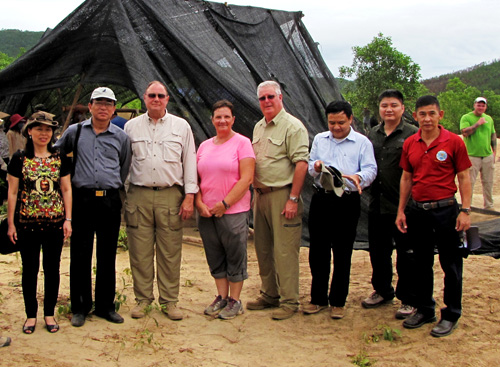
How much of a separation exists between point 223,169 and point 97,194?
0.85 meters

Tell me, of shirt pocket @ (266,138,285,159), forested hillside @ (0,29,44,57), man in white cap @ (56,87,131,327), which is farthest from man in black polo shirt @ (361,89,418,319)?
forested hillside @ (0,29,44,57)

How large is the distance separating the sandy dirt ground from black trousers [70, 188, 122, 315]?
0.16 m

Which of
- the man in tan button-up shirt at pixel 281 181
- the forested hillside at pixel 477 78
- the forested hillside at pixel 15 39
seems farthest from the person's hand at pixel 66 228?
the forested hillside at pixel 15 39

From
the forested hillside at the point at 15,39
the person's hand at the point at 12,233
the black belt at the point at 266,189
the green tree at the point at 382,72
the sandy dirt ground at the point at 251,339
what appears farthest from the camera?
the forested hillside at the point at 15,39

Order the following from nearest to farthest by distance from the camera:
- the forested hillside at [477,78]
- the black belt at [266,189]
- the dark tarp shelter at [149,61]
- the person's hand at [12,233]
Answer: the person's hand at [12,233]
the black belt at [266,189]
the dark tarp shelter at [149,61]
the forested hillside at [477,78]

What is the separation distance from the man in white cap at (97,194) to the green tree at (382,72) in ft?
47.6

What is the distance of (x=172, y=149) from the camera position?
138 inches

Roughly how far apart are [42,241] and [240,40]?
175 inches

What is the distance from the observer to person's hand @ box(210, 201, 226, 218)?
3457mm

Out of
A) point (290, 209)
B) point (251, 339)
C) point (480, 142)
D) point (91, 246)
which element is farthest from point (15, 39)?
point (251, 339)

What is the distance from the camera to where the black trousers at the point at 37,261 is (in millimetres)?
3150

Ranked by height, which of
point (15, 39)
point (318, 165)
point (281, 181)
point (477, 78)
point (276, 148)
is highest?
point (15, 39)

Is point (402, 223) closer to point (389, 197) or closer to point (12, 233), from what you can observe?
point (389, 197)

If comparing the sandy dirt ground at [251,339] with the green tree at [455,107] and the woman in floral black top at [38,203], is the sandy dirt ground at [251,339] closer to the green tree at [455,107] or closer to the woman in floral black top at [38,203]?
the woman in floral black top at [38,203]
